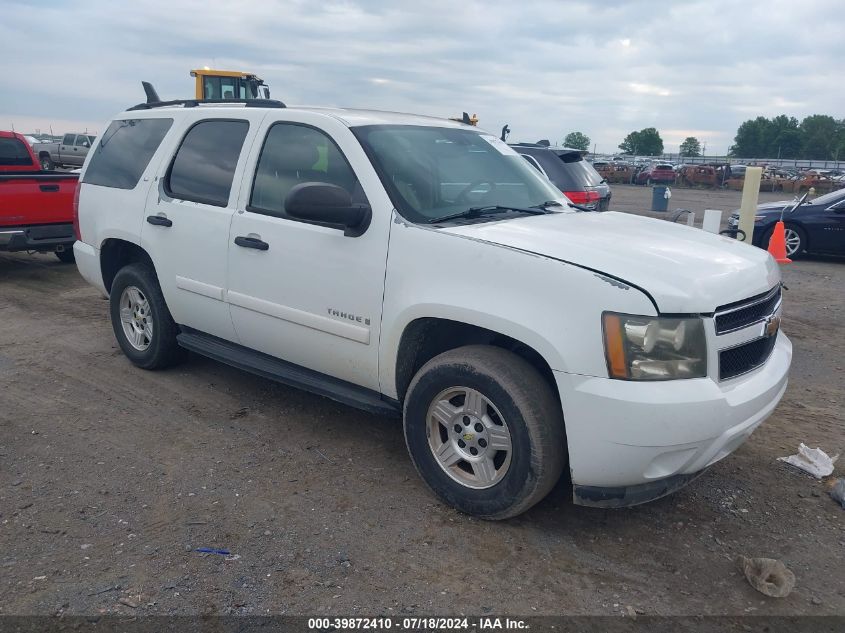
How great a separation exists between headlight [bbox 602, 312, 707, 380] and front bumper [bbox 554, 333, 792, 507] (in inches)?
2.0

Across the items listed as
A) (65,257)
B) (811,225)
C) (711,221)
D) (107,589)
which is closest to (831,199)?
(811,225)

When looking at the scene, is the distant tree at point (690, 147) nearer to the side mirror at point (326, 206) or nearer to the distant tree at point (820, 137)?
the distant tree at point (820, 137)

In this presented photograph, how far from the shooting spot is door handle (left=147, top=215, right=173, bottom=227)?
15.6 ft

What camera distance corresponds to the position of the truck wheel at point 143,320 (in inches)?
202

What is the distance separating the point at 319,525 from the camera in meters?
3.39

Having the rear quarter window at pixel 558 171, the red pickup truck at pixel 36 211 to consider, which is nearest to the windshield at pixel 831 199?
the rear quarter window at pixel 558 171

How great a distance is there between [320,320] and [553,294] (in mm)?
1424

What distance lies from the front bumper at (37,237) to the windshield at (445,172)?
6127 millimetres

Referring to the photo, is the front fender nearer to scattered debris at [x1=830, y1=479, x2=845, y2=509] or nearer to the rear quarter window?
scattered debris at [x1=830, y1=479, x2=845, y2=509]

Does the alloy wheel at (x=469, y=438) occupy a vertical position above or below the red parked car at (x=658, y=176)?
below

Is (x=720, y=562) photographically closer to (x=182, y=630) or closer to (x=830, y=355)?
(x=182, y=630)

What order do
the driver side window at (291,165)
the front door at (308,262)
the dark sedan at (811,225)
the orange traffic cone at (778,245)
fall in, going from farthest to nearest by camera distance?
the dark sedan at (811,225)
the orange traffic cone at (778,245)
the driver side window at (291,165)
the front door at (308,262)

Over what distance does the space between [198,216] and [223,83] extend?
56.1ft

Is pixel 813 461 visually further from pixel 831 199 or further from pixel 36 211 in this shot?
pixel 831 199
